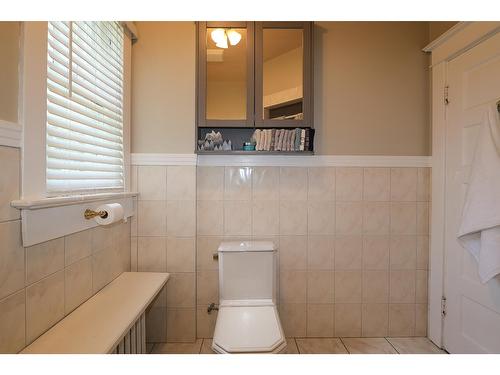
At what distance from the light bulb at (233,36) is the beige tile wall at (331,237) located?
2.78 feet

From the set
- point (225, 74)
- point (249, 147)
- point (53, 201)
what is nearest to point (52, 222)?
point (53, 201)

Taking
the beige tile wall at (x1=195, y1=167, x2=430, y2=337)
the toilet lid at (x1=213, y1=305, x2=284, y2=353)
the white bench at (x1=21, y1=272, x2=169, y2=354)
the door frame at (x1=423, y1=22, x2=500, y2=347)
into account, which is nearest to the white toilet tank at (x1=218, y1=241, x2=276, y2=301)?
the toilet lid at (x1=213, y1=305, x2=284, y2=353)

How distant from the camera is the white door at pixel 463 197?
161 cm

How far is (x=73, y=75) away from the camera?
1.37m

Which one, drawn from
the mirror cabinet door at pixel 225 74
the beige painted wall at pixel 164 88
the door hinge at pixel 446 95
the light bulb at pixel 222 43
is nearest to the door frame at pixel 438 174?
the door hinge at pixel 446 95

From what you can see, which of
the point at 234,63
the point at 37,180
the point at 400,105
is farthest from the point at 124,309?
the point at 400,105

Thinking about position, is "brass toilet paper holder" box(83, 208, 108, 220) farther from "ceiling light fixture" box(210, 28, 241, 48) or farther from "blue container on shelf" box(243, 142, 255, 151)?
"ceiling light fixture" box(210, 28, 241, 48)

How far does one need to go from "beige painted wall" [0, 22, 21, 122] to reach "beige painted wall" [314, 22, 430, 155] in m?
1.70

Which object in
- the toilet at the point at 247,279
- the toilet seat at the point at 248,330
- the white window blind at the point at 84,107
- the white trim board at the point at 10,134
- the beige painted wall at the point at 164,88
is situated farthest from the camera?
the beige painted wall at the point at 164,88

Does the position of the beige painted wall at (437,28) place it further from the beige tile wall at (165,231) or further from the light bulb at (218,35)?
the beige tile wall at (165,231)

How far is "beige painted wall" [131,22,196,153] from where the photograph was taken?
2.01 meters

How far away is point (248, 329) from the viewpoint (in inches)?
59.4
